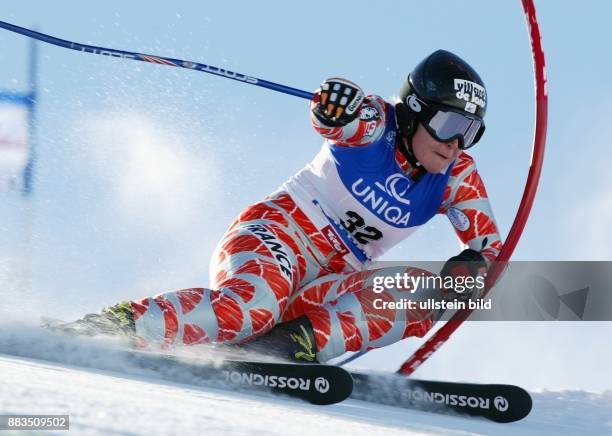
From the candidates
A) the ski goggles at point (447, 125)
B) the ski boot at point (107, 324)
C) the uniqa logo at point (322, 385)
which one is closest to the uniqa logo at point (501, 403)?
the uniqa logo at point (322, 385)

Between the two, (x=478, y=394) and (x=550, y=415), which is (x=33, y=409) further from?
(x=550, y=415)

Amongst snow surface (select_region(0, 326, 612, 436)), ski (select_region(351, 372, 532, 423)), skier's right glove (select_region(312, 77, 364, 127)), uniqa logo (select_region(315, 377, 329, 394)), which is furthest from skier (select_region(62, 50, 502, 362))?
uniqa logo (select_region(315, 377, 329, 394))

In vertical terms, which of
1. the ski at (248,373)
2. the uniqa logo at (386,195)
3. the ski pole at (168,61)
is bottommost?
the ski at (248,373)

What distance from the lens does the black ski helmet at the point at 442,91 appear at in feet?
13.8

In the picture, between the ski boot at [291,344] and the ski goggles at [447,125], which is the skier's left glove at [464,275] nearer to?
the ski goggles at [447,125]

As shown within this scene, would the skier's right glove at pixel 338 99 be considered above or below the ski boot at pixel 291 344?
above

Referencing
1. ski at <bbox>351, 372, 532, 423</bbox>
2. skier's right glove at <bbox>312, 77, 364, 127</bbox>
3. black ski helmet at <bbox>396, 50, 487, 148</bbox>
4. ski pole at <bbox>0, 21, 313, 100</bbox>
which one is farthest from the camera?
black ski helmet at <bbox>396, 50, 487, 148</bbox>

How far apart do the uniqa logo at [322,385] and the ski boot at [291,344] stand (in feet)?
2.17

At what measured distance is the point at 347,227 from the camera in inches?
175

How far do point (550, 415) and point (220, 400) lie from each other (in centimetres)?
196

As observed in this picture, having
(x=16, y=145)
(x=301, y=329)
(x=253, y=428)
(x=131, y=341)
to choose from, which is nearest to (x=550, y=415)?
(x=301, y=329)

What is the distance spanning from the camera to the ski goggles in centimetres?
422

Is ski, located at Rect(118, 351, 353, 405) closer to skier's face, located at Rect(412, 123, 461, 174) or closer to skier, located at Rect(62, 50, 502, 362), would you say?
skier, located at Rect(62, 50, 502, 362)

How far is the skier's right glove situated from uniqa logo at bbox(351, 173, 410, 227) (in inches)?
19.5
